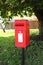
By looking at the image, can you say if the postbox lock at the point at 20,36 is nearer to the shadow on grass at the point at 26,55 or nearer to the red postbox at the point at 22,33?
the red postbox at the point at 22,33

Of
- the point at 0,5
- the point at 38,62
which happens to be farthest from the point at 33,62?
the point at 0,5

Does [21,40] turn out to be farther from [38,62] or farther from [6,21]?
[6,21]

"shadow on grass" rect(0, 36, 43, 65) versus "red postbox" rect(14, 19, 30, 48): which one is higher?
"red postbox" rect(14, 19, 30, 48)

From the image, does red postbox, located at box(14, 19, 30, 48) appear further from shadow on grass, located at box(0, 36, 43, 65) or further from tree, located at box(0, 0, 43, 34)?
tree, located at box(0, 0, 43, 34)

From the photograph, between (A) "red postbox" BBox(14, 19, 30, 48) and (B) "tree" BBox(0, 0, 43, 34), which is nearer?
(A) "red postbox" BBox(14, 19, 30, 48)


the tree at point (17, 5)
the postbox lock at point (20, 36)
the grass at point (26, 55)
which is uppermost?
the tree at point (17, 5)

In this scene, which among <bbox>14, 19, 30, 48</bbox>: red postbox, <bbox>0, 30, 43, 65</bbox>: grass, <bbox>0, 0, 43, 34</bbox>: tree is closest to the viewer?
<bbox>14, 19, 30, 48</bbox>: red postbox

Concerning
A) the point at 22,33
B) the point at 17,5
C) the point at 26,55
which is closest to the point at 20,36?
the point at 22,33


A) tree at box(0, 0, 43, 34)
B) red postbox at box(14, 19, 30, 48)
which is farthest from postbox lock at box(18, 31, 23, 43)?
tree at box(0, 0, 43, 34)

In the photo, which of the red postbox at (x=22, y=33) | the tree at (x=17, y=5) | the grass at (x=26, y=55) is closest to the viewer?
the red postbox at (x=22, y=33)

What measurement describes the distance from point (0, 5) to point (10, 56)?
6.51ft

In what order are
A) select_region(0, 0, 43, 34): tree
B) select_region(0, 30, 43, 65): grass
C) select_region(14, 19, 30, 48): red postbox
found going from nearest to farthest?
select_region(14, 19, 30, 48): red postbox < select_region(0, 30, 43, 65): grass < select_region(0, 0, 43, 34): tree

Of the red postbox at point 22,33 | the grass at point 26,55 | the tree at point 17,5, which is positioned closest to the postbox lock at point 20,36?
the red postbox at point 22,33

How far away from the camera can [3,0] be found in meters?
9.34
